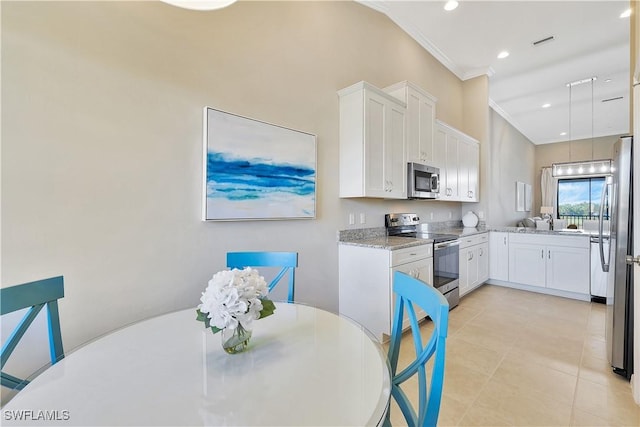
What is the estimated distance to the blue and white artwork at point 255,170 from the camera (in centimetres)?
187

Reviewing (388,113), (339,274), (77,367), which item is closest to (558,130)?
(388,113)

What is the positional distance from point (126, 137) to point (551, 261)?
514 centimetres

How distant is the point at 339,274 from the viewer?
276 cm

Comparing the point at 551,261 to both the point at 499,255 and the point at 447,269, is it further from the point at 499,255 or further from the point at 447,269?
the point at 447,269

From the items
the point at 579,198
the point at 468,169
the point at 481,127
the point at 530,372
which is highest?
the point at 481,127

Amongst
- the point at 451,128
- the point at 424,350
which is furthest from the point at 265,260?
the point at 451,128

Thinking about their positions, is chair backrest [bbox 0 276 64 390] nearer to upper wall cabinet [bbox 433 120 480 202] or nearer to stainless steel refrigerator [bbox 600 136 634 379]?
stainless steel refrigerator [bbox 600 136 634 379]

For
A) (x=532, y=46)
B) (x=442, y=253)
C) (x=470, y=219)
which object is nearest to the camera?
(x=442, y=253)

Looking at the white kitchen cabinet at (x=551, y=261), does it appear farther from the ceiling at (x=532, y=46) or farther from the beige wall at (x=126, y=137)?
the beige wall at (x=126, y=137)

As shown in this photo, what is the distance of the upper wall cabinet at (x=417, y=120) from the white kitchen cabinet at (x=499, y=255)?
1.96 metres

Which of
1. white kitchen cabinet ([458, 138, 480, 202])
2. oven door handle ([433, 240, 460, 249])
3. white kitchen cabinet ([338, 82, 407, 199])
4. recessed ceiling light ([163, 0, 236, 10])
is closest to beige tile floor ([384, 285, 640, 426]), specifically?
oven door handle ([433, 240, 460, 249])

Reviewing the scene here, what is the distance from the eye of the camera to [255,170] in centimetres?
208

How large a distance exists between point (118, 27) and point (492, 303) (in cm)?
461

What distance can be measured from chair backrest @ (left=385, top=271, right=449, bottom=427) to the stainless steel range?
1996 mm
